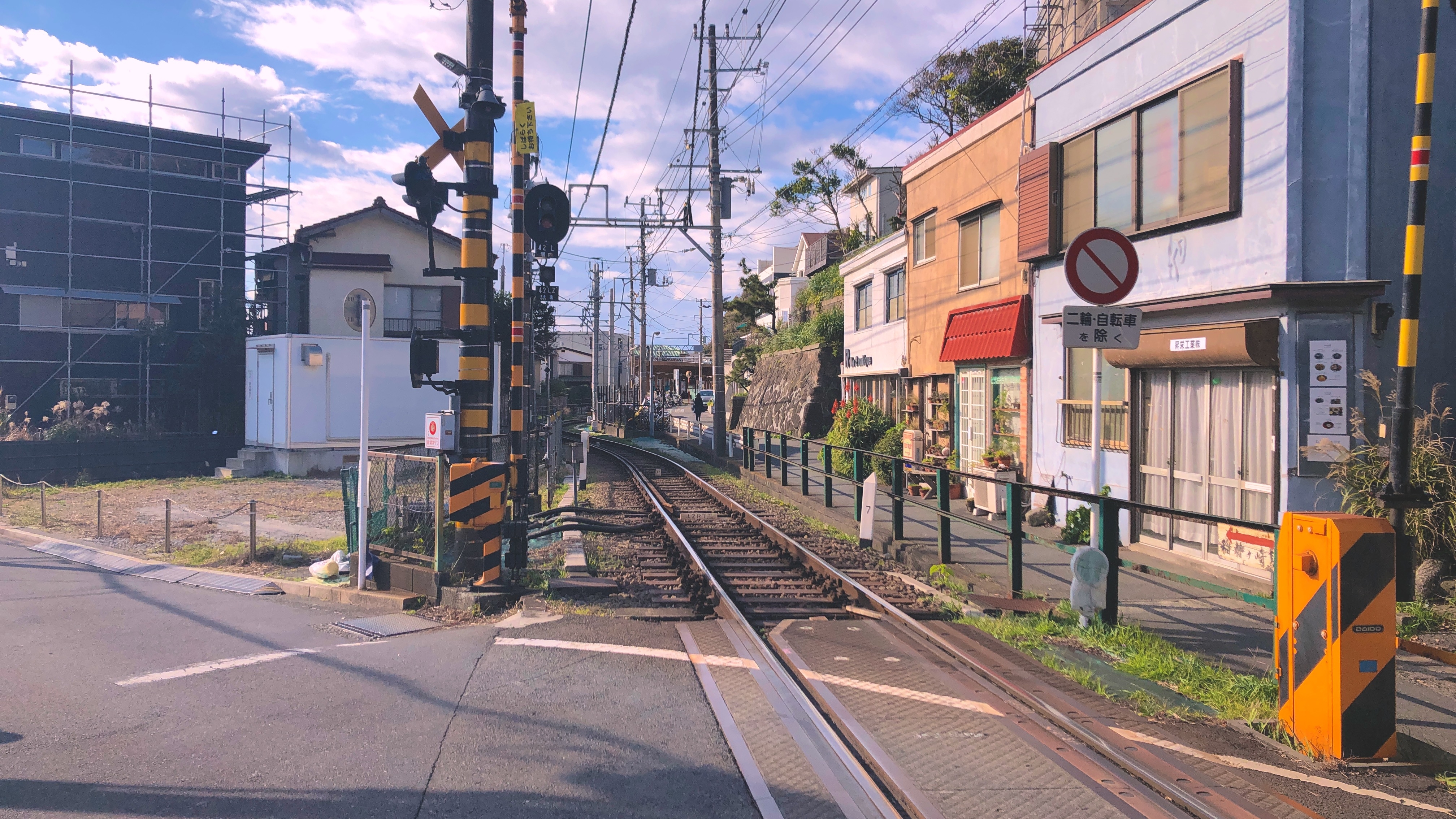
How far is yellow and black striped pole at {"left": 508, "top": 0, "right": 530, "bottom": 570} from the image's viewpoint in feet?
28.3

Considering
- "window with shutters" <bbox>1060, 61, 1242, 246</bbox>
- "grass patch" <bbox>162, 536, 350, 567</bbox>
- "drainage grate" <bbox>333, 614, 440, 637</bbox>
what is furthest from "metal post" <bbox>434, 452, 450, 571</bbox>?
"window with shutters" <bbox>1060, 61, 1242, 246</bbox>

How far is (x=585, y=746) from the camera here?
452cm

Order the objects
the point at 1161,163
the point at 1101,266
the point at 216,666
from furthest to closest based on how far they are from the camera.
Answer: the point at 1161,163 < the point at 1101,266 < the point at 216,666

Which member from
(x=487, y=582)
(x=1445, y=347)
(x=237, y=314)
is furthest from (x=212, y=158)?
(x=1445, y=347)

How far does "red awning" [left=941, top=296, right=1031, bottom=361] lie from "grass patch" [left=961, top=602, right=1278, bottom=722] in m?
6.44

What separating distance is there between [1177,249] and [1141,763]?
7.04m

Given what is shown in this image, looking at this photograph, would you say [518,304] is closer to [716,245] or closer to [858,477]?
[858,477]

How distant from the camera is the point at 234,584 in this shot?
31.7 feet

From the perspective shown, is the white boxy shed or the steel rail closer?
the steel rail

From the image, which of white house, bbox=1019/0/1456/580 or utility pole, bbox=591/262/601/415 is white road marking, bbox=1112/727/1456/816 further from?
utility pole, bbox=591/262/601/415

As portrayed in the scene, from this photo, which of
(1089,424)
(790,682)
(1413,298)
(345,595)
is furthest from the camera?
(1089,424)

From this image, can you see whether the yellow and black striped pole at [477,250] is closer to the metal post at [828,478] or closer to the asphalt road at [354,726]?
the asphalt road at [354,726]

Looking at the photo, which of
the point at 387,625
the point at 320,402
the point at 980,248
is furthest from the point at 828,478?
the point at 320,402

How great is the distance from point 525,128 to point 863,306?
52.7ft
